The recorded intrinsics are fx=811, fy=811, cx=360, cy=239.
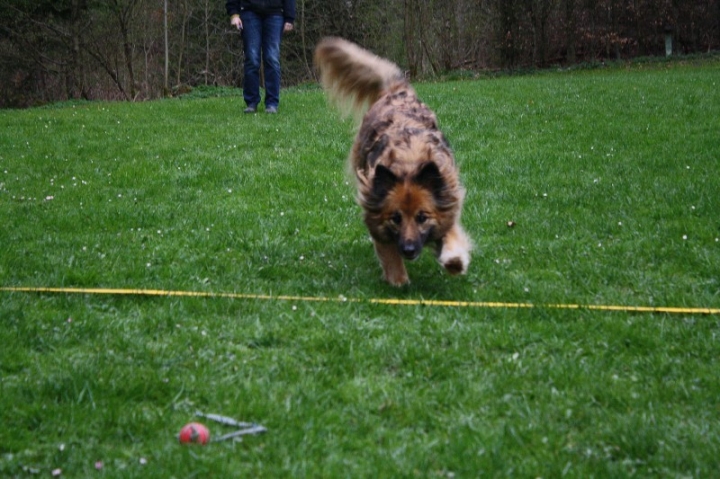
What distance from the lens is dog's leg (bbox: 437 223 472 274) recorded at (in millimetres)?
5629

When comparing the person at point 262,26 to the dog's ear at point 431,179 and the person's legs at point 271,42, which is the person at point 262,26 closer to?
the person's legs at point 271,42

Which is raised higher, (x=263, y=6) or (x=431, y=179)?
(x=263, y=6)

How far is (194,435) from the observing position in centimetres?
354

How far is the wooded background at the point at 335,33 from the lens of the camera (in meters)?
25.0

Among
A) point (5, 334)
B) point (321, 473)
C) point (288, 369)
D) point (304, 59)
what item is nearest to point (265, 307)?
point (288, 369)

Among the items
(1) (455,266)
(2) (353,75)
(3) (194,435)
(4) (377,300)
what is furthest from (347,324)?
(2) (353,75)

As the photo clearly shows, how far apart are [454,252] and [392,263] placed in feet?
1.49

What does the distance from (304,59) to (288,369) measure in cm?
2524

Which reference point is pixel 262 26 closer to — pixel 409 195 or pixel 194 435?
pixel 409 195

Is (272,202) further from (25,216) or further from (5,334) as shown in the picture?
(5,334)

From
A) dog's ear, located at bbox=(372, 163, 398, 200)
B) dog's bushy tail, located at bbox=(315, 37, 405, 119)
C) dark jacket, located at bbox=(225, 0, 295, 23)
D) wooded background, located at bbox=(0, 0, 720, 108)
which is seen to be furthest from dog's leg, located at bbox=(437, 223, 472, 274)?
Result: wooded background, located at bbox=(0, 0, 720, 108)

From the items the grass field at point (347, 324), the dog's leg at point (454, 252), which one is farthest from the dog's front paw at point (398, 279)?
the dog's leg at point (454, 252)

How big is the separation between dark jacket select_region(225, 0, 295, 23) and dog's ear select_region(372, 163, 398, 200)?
884 cm

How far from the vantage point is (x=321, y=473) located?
3.31 metres
